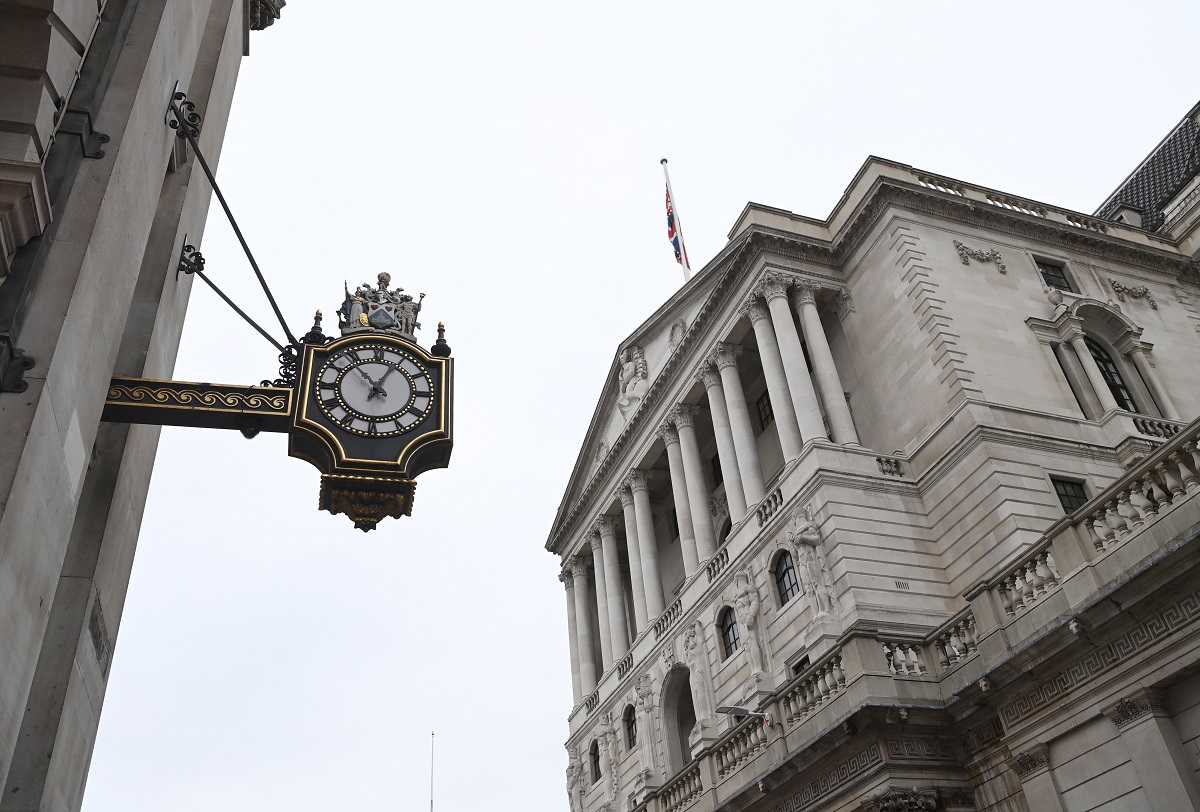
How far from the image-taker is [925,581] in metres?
28.0

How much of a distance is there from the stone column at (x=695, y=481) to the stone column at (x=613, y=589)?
7184 millimetres

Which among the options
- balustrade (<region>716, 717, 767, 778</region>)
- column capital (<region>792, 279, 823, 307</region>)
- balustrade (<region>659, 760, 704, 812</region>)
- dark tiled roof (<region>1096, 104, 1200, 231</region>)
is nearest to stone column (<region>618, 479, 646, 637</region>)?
balustrade (<region>659, 760, 704, 812</region>)

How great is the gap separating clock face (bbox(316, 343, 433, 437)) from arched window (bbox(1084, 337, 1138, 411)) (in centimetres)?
3035

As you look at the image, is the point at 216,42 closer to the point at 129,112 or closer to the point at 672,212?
the point at 129,112

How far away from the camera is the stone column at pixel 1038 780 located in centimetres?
1809

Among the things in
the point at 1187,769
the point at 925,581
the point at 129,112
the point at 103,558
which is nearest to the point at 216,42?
the point at 129,112

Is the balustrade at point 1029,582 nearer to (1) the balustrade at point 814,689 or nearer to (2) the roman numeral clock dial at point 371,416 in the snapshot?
(1) the balustrade at point 814,689

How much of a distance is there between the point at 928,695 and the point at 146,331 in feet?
59.2

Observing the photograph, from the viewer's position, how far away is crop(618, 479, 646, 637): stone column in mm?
40969

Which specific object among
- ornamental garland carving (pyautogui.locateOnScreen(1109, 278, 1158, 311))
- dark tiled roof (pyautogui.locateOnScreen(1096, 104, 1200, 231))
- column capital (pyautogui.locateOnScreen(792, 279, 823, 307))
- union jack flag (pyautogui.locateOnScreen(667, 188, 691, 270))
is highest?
dark tiled roof (pyautogui.locateOnScreen(1096, 104, 1200, 231))

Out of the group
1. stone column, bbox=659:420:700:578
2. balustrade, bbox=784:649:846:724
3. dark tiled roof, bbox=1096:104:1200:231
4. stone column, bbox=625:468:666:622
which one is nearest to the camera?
balustrade, bbox=784:649:846:724

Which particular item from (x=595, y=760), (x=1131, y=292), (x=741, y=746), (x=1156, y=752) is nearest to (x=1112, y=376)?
(x=1131, y=292)

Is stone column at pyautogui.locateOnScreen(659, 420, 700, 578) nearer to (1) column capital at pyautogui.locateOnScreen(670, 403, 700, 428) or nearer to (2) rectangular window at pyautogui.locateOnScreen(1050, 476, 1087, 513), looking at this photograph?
(1) column capital at pyautogui.locateOnScreen(670, 403, 700, 428)

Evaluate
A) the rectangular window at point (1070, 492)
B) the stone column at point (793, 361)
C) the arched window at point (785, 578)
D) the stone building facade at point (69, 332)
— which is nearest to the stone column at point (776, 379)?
the stone column at point (793, 361)
